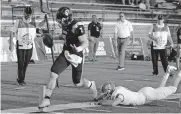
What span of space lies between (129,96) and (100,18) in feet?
72.7

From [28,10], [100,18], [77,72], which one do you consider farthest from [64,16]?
[100,18]

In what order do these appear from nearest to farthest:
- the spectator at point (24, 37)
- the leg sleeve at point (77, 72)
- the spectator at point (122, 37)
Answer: the leg sleeve at point (77, 72) → the spectator at point (24, 37) → the spectator at point (122, 37)

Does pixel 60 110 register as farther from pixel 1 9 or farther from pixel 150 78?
pixel 1 9

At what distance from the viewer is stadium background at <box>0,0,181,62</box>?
2481 centimetres

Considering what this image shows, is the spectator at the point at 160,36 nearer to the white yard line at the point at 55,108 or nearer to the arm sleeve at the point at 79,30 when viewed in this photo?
the white yard line at the point at 55,108

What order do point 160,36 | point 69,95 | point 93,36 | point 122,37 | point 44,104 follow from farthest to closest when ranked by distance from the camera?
1. point 93,36
2. point 122,37
3. point 160,36
4. point 69,95
5. point 44,104

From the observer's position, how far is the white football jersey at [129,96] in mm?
9141

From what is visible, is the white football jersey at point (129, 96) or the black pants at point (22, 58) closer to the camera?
the white football jersey at point (129, 96)

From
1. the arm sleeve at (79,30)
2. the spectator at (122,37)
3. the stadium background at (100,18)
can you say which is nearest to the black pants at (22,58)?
the arm sleeve at (79,30)

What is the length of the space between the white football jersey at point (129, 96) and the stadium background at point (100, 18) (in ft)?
37.2

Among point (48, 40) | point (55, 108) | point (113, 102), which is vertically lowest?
point (55, 108)

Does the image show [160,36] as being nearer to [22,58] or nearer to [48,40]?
[22,58]

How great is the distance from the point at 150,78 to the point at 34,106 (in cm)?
695

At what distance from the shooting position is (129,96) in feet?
30.1
